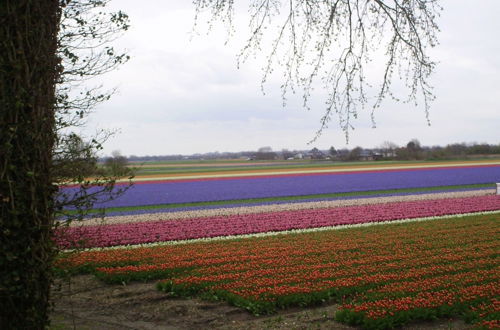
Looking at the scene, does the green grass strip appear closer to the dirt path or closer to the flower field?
the flower field

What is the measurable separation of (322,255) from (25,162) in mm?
8393

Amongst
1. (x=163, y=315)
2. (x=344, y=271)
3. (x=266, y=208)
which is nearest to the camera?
(x=163, y=315)

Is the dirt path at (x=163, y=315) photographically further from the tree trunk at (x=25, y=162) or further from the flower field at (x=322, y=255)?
the tree trunk at (x=25, y=162)

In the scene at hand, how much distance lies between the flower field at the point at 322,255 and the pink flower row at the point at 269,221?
0.04 meters

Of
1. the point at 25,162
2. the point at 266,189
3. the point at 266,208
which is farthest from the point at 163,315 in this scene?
the point at 266,189

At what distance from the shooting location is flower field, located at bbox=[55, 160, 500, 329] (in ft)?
27.2

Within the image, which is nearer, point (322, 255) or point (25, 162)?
point (25, 162)

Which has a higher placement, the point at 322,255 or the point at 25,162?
the point at 25,162

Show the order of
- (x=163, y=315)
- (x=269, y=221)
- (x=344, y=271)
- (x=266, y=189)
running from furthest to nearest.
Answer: (x=266, y=189), (x=269, y=221), (x=344, y=271), (x=163, y=315)

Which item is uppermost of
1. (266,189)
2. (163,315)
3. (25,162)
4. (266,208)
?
(25,162)

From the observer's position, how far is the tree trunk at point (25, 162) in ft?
17.9

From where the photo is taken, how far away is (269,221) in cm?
1984

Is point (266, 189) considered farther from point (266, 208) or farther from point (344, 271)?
point (344, 271)

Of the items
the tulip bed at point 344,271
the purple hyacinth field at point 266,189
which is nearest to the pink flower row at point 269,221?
the tulip bed at point 344,271
